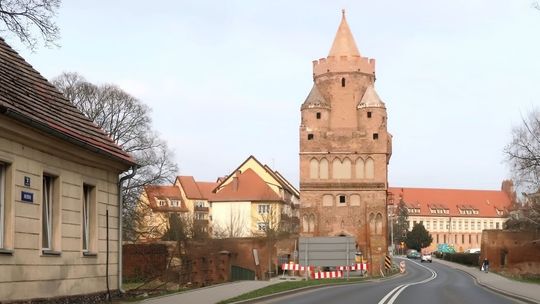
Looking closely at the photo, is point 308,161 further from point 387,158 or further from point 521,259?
point 521,259

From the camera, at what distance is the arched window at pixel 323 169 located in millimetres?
80625

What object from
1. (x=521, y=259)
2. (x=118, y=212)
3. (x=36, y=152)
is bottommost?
(x=521, y=259)

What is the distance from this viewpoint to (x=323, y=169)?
265ft

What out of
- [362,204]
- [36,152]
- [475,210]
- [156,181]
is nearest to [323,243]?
[156,181]

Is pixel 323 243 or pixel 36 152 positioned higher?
pixel 36 152

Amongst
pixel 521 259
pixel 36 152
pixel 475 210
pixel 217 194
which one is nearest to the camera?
pixel 36 152

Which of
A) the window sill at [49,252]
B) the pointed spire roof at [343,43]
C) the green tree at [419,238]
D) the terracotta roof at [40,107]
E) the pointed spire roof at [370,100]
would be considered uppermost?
the pointed spire roof at [343,43]

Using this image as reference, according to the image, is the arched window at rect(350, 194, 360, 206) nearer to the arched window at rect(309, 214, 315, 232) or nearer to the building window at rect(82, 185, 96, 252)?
the arched window at rect(309, 214, 315, 232)

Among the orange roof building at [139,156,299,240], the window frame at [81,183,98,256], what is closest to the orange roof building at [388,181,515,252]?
the orange roof building at [139,156,299,240]

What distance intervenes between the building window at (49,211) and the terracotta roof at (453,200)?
17465 centimetres

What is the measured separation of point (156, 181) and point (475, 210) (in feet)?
484

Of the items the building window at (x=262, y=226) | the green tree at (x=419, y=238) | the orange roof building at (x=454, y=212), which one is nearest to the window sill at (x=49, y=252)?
the building window at (x=262, y=226)

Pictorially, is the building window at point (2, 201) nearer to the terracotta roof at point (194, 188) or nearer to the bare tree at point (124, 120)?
the bare tree at point (124, 120)

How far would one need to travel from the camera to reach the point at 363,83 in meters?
82.3
